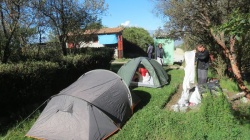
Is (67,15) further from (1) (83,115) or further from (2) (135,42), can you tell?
(2) (135,42)

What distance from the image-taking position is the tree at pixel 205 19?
7684 mm

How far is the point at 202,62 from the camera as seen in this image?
9.02 meters

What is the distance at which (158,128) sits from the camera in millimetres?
5828

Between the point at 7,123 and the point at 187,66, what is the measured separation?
6.07 m

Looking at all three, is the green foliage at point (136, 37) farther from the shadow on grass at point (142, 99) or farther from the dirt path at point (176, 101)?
the shadow on grass at point (142, 99)

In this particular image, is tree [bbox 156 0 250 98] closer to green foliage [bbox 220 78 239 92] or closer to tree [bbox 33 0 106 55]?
green foliage [bbox 220 78 239 92]

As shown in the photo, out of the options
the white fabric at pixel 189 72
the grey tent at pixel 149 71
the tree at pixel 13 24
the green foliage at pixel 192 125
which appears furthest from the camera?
the grey tent at pixel 149 71

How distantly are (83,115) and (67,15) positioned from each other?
734 centimetres

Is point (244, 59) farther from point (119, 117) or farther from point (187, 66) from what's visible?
point (119, 117)

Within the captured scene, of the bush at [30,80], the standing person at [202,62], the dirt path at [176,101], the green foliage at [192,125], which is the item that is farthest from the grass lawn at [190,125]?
the standing person at [202,62]

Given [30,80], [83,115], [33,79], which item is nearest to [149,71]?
[33,79]

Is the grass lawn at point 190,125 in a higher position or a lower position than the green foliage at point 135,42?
lower

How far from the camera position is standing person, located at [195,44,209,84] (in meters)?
8.88

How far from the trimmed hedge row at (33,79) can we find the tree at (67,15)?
205 centimetres
